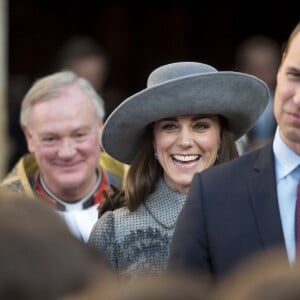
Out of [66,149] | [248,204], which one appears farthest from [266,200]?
Result: [66,149]

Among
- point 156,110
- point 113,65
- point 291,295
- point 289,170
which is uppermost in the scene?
point 113,65

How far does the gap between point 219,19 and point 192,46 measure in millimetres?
341

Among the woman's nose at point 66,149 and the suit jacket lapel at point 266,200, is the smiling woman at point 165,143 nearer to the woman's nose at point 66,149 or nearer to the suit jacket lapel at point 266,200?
the suit jacket lapel at point 266,200

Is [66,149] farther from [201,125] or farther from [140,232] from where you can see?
[140,232]

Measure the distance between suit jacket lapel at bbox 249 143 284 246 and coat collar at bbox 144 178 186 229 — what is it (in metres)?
0.75

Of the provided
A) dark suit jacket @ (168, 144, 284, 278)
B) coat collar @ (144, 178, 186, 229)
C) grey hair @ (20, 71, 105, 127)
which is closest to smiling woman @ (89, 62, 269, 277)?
coat collar @ (144, 178, 186, 229)

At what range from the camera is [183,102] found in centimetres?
445

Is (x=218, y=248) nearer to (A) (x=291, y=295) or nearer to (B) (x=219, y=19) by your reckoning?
(A) (x=291, y=295)

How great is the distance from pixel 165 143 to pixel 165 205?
0.67 ft

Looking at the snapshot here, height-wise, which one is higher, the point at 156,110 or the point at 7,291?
the point at 156,110

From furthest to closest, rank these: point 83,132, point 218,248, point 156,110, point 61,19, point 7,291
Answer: point 61,19
point 83,132
point 156,110
point 218,248
point 7,291

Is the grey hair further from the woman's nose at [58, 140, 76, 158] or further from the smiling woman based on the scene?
the smiling woman

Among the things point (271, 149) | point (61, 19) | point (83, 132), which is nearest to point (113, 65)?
point (61, 19)

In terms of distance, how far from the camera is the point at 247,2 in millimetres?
12039
